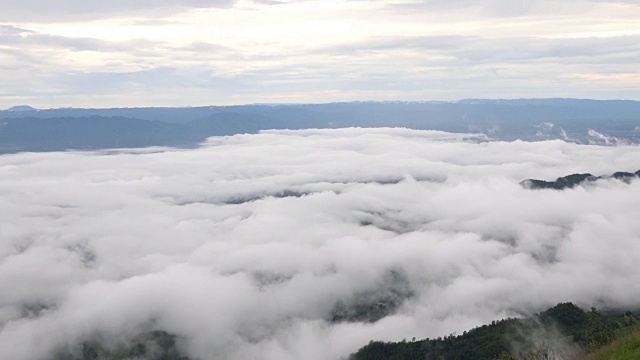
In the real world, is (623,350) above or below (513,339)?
above

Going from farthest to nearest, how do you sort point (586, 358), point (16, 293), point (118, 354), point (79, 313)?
point (16, 293)
point (79, 313)
point (118, 354)
point (586, 358)

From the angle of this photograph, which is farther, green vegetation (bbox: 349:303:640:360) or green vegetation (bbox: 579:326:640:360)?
green vegetation (bbox: 349:303:640:360)

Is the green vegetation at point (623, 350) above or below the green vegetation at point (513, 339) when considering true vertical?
above

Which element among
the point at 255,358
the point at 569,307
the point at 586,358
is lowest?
the point at 255,358

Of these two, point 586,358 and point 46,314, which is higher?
point 586,358

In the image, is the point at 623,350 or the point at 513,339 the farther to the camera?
the point at 513,339

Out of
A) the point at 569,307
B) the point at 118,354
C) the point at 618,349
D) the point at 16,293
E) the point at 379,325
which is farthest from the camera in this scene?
the point at 16,293

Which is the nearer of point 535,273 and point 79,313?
point 79,313

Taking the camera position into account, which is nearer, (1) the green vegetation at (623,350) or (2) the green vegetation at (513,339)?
(1) the green vegetation at (623,350)

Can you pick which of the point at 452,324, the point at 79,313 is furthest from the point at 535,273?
the point at 79,313

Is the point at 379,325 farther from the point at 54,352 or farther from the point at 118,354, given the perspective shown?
the point at 54,352

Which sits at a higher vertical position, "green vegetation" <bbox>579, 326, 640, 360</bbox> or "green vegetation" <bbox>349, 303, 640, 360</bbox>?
"green vegetation" <bbox>579, 326, 640, 360</bbox>
